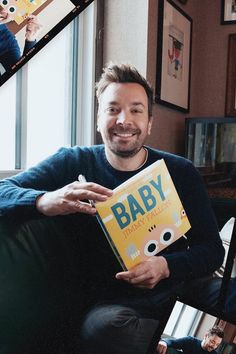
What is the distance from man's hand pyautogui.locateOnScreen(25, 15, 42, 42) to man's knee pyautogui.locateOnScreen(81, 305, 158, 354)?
3.32 ft

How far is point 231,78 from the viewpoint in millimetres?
2561

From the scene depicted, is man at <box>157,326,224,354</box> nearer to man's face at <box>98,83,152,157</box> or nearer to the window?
man's face at <box>98,83,152,157</box>

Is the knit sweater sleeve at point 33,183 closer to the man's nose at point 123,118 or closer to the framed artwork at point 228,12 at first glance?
the man's nose at point 123,118

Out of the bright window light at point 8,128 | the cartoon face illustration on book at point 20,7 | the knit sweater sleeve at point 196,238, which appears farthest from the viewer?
the bright window light at point 8,128

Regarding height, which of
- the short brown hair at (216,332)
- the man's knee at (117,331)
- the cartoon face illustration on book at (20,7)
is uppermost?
the cartoon face illustration on book at (20,7)

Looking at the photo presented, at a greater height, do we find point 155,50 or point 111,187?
point 155,50

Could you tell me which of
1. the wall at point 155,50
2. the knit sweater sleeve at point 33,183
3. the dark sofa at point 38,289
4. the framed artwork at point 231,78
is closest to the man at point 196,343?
the dark sofa at point 38,289

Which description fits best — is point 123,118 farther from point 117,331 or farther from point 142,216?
point 117,331

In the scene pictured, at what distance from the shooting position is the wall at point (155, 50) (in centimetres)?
202

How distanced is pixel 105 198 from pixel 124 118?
378 mm

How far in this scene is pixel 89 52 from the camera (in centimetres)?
205

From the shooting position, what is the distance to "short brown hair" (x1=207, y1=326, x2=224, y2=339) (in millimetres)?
737

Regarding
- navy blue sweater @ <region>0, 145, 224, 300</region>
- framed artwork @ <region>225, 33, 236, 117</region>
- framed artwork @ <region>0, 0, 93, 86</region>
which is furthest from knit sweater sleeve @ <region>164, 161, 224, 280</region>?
framed artwork @ <region>225, 33, 236, 117</region>

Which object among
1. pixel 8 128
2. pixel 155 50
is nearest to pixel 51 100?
pixel 8 128
